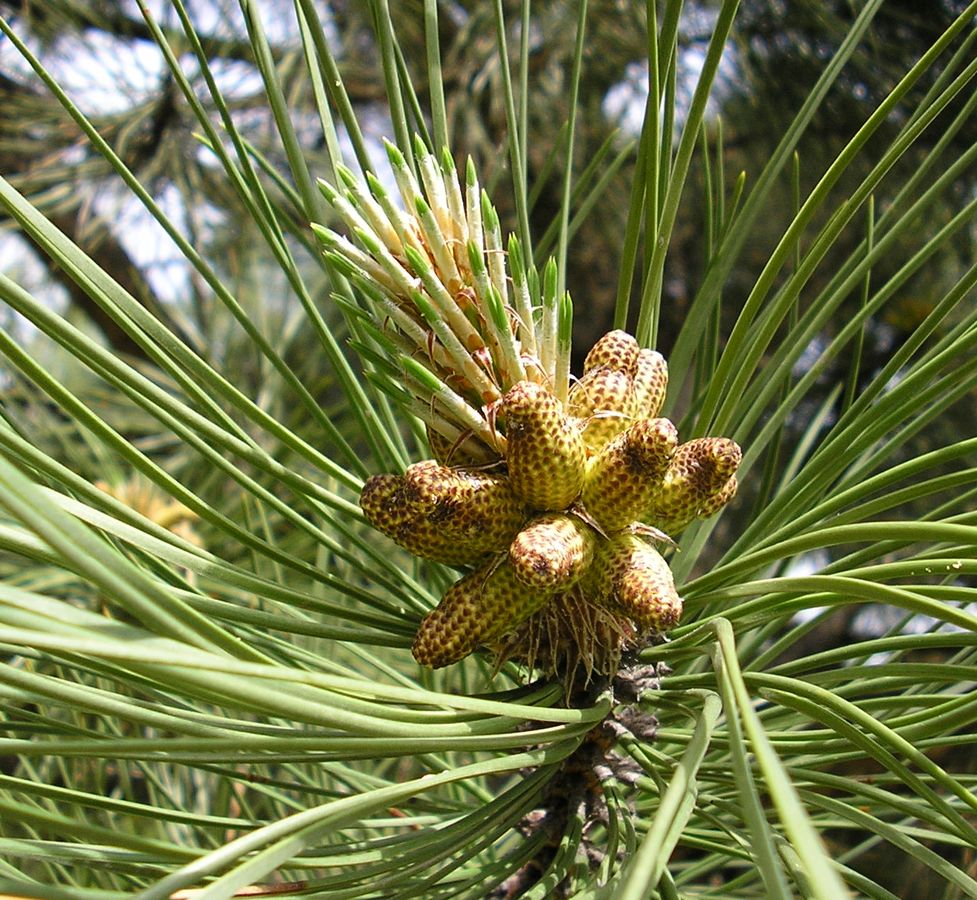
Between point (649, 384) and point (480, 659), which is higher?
point (649, 384)

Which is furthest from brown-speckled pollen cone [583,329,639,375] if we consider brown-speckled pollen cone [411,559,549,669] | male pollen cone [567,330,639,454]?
brown-speckled pollen cone [411,559,549,669]

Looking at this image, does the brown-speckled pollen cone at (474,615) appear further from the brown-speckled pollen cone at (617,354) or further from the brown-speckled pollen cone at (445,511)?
the brown-speckled pollen cone at (617,354)

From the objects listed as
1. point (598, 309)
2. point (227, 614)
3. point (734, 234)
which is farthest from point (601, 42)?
point (227, 614)

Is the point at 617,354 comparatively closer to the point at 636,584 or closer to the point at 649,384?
the point at 649,384

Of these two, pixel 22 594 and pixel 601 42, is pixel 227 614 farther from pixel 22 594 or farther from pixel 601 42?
pixel 601 42

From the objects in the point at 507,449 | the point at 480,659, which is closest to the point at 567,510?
the point at 507,449

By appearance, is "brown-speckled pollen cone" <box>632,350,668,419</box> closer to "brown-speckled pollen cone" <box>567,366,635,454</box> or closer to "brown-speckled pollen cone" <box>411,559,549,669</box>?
"brown-speckled pollen cone" <box>567,366,635,454</box>
